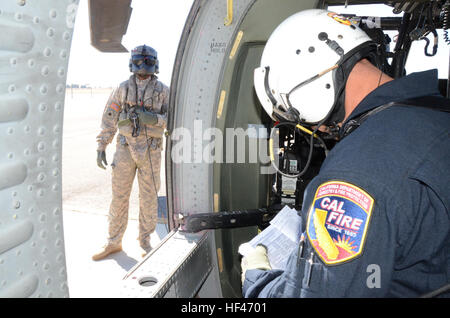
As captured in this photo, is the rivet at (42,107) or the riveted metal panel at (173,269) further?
the riveted metal panel at (173,269)

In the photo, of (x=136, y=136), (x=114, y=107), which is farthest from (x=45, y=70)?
(x=114, y=107)

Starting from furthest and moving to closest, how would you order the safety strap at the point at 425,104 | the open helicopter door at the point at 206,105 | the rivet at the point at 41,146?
the open helicopter door at the point at 206,105 → the safety strap at the point at 425,104 → the rivet at the point at 41,146

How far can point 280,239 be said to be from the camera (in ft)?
5.25

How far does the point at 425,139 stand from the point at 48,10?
3.44 ft

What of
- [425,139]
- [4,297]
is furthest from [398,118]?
[4,297]

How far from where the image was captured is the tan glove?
1.42 meters

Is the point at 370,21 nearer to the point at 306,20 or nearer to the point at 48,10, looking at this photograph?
the point at 306,20

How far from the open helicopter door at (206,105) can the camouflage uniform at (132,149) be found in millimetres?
1560

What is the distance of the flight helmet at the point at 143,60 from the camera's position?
144 inches

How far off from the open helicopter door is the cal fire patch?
1.09m

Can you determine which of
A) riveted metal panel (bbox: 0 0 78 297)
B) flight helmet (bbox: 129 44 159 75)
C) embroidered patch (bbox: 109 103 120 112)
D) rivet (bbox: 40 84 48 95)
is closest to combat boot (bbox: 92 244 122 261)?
embroidered patch (bbox: 109 103 120 112)

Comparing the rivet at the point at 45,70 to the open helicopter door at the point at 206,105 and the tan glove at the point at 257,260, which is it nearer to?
the tan glove at the point at 257,260

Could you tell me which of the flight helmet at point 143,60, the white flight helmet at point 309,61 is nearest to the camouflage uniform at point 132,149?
the flight helmet at point 143,60

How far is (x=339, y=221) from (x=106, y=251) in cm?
317
